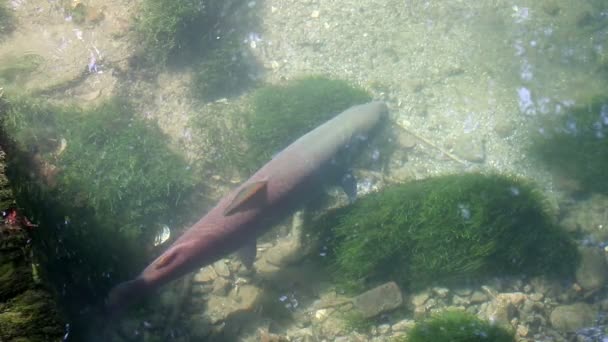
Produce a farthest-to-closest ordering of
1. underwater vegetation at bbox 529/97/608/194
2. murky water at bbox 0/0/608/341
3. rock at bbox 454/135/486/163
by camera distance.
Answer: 1. rock at bbox 454/135/486/163
2. underwater vegetation at bbox 529/97/608/194
3. murky water at bbox 0/0/608/341

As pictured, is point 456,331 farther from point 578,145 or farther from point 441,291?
point 578,145

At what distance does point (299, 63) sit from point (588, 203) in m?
6.31

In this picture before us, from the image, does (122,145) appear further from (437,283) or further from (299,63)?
(437,283)

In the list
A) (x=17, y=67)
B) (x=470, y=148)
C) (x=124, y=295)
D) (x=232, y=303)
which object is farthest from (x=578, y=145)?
(x=17, y=67)

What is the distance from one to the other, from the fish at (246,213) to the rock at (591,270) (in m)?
4.22

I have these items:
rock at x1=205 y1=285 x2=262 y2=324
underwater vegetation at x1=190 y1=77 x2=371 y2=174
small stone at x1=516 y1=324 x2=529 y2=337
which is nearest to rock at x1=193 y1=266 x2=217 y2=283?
rock at x1=205 y1=285 x2=262 y2=324

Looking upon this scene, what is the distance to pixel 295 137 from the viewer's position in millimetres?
7539

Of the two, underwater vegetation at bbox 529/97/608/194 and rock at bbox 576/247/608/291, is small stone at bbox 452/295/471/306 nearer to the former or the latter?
rock at bbox 576/247/608/291

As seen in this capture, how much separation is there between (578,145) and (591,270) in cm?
273

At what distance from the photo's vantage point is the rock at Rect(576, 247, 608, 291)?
21.4ft

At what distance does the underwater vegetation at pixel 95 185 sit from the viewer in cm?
523

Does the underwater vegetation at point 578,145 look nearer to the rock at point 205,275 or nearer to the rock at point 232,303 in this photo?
the rock at point 232,303

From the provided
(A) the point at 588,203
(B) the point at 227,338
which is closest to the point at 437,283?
(B) the point at 227,338

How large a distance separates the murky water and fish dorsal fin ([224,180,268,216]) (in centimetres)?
142
